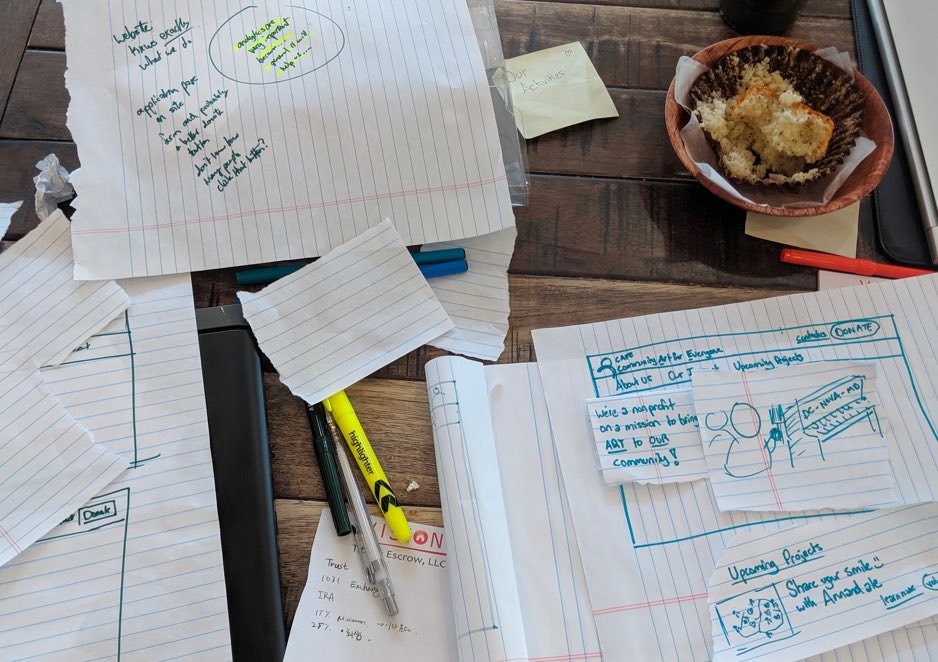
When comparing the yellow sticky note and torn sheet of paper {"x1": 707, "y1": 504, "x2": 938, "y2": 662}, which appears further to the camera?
the yellow sticky note

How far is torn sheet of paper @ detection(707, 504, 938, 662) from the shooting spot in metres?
0.48

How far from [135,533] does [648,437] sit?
38 centimetres

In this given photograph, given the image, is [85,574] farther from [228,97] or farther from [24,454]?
[228,97]

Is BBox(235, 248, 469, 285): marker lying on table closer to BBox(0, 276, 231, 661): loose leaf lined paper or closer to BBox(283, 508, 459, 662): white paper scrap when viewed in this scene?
BBox(0, 276, 231, 661): loose leaf lined paper

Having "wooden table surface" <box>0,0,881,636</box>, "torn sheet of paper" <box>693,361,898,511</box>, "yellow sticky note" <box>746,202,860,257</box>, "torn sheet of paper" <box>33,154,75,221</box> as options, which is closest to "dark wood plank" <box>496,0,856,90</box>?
"wooden table surface" <box>0,0,881,636</box>

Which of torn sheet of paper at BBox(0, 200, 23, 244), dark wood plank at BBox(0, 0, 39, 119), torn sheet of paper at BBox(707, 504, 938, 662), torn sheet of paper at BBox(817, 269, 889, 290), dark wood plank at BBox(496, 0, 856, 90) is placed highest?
dark wood plank at BBox(0, 0, 39, 119)

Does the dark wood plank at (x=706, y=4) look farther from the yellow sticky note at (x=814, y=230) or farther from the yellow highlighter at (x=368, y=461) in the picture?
the yellow highlighter at (x=368, y=461)

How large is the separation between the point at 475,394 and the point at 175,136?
35 cm

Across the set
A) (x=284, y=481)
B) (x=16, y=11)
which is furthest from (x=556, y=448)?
(x=16, y=11)

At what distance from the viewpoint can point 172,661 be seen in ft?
1.54

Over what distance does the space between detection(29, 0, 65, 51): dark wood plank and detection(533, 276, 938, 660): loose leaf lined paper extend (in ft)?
1.81

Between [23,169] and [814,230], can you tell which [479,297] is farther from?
[23,169]

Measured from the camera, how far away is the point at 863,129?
606 mm

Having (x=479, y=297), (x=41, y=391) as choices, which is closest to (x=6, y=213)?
(x=41, y=391)
